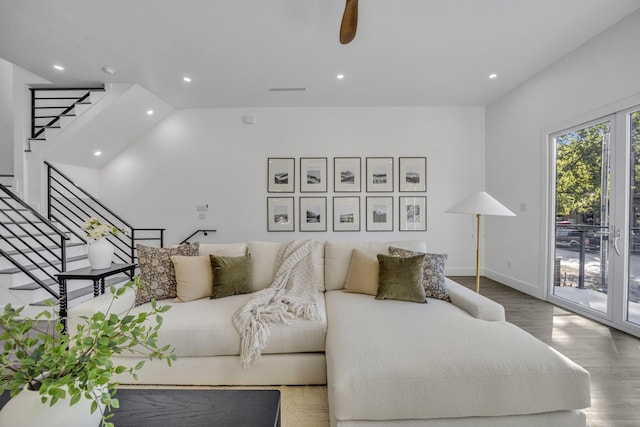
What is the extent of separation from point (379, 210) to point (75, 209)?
499 centimetres

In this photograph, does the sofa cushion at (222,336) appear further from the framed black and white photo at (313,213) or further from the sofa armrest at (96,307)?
the framed black and white photo at (313,213)

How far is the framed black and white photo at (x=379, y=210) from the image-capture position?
4.81 m

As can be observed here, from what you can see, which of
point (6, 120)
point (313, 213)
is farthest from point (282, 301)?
point (6, 120)

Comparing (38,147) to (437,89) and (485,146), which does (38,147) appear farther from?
(485,146)

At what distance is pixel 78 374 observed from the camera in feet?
2.38

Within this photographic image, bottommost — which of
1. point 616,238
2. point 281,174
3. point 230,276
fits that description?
point 230,276

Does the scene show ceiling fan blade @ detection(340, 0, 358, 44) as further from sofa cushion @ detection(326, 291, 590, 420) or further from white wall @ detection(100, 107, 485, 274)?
white wall @ detection(100, 107, 485, 274)

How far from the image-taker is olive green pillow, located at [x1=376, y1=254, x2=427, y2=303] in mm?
2193

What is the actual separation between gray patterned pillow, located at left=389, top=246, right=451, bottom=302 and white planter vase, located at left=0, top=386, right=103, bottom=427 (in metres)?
2.15

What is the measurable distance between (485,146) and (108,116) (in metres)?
5.93

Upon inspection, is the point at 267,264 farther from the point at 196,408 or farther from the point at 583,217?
the point at 583,217

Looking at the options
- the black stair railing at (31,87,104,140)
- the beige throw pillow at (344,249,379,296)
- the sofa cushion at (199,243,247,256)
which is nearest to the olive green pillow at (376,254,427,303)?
the beige throw pillow at (344,249,379,296)

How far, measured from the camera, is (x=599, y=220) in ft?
9.78

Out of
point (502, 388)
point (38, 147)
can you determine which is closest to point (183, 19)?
point (38, 147)
